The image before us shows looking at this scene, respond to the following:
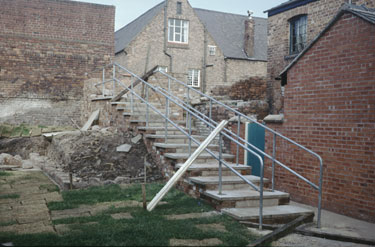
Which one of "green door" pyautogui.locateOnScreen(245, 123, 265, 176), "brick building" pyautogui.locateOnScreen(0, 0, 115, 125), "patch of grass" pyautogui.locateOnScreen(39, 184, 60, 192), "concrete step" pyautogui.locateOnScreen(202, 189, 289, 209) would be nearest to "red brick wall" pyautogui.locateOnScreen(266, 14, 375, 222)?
"concrete step" pyautogui.locateOnScreen(202, 189, 289, 209)

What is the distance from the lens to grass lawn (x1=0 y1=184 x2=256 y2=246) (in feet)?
13.0

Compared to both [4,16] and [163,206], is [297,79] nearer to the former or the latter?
[163,206]

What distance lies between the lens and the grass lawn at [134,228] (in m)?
3.95

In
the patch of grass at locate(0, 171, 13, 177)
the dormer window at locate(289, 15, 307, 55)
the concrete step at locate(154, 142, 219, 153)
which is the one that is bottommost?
the patch of grass at locate(0, 171, 13, 177)

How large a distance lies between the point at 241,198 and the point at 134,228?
74.0 inches

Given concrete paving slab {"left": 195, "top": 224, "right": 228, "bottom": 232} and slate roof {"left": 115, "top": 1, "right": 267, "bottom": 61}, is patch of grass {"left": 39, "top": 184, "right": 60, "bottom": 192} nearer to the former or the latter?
concrete paving slab {"left": 195, "top": 224, "right": 228, "bottom": 232}

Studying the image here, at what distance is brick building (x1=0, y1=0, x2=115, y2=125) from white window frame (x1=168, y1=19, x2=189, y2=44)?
7.98m

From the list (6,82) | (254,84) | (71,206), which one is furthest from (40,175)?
(254,84)

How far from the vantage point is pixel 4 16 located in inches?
621

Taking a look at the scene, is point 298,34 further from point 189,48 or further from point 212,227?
point 189,48

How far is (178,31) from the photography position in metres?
25.3

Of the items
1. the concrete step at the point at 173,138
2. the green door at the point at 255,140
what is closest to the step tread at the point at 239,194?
the concrete step at the point at 173,138

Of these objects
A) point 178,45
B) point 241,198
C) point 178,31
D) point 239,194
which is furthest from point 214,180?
point 178,31

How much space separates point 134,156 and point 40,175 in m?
2.11
